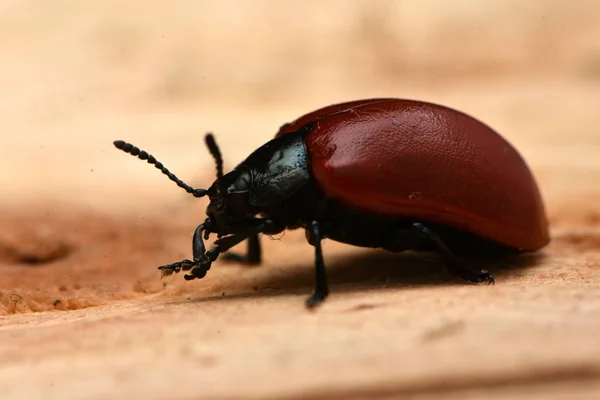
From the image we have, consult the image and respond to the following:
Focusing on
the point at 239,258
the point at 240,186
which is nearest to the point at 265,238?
the point at 239,258

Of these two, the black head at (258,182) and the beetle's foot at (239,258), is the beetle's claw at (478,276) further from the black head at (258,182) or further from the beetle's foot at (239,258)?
the beetle's foot at (239,258)

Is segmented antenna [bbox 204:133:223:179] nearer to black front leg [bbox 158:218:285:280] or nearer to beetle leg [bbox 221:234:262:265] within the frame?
black front leg [bbox 158:218:285:280]

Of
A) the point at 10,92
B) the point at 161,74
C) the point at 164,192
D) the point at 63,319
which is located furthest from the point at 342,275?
the point at 10,92

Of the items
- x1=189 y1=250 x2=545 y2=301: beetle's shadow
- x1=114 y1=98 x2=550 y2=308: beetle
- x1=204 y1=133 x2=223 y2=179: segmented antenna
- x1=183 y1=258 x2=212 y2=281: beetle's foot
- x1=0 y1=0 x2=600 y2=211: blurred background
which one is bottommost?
x1=189 y1=250 x2=545 y2=301: beetle's shadow

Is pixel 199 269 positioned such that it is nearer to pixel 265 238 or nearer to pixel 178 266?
pixel 178 266

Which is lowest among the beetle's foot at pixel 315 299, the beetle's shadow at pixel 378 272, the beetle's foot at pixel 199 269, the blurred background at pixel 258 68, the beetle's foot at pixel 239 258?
the beetle's foot at pixel 315 299

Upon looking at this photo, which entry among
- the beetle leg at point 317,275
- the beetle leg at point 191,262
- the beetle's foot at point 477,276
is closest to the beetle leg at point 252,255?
the beetle leg at point 191,262

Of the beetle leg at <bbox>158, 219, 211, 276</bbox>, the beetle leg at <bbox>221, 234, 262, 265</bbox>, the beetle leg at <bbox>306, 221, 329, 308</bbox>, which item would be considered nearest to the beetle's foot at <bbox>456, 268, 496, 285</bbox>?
the beetle leg at <bbox>306, 221, 329, 308</bbox>
